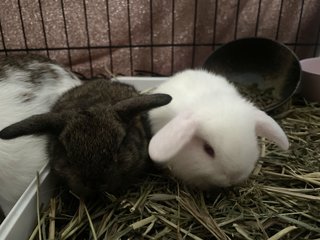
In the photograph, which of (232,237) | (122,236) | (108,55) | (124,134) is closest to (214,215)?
(232,237)

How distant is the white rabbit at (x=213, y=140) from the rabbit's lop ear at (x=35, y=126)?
37 centimetres

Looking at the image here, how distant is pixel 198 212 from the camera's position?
4.89 feet

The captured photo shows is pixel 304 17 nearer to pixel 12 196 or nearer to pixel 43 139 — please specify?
pixel 43 139

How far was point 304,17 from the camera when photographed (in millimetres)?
2973

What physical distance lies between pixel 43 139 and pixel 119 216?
1.60 feet

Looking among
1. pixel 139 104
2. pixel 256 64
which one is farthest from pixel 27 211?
pixel 256 64

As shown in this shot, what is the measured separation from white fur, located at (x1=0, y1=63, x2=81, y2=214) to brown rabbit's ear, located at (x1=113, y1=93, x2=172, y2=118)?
16.0 inches

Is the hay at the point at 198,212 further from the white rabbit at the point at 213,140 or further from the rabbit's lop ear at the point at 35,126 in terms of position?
the rabbit's lop ear at the point at 35,126

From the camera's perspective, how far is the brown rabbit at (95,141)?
1371mm

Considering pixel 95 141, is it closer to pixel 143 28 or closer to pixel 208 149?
pixel 208 149

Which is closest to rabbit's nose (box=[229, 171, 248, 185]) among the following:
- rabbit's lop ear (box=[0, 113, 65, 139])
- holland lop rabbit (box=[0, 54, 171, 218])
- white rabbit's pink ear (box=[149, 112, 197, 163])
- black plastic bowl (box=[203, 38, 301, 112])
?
white rabbit's pink ear (box=[149, 112, 197, 163])

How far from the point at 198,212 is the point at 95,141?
493mm

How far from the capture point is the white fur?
5.06 feet

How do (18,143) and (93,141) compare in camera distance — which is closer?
(93,141)
